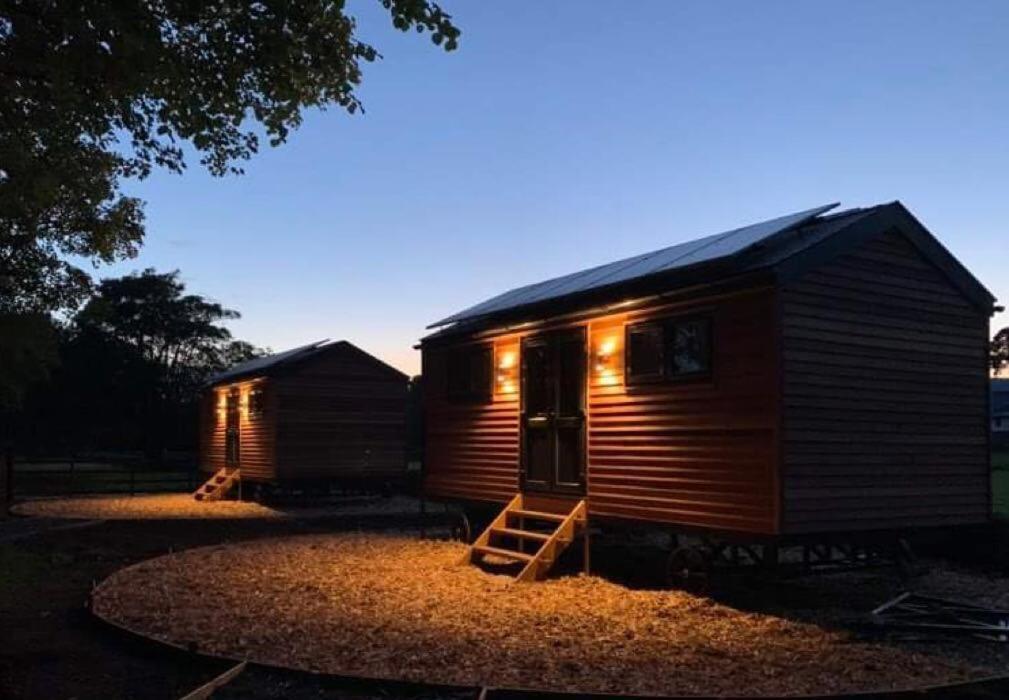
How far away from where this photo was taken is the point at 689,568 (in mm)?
11078

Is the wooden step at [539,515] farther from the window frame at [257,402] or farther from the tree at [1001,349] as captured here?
the tree at [1001,349]

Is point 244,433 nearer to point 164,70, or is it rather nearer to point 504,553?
point 504,553

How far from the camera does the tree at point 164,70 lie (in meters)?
7.09

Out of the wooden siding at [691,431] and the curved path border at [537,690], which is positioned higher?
the wooden siding at [691,431]

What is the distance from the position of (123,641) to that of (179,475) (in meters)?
30.9

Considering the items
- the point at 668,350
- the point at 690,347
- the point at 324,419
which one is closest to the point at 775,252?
the point at 690,347

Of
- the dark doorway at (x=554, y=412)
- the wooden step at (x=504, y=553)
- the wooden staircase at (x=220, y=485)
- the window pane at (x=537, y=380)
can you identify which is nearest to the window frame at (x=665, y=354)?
the dark doorway at (x=554, y=412)

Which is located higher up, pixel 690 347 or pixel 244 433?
pixel 690 347

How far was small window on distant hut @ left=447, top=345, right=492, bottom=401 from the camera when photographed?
597 inches

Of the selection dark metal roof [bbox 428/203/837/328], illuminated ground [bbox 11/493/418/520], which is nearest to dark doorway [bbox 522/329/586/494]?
dark metal roof [bbox 428/203/837/328]

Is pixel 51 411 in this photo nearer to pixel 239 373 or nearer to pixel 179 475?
pixel 179 475

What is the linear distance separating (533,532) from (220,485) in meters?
17.3

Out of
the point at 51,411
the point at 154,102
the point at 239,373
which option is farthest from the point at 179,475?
the point at 154,102

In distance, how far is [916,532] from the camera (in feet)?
35.0
